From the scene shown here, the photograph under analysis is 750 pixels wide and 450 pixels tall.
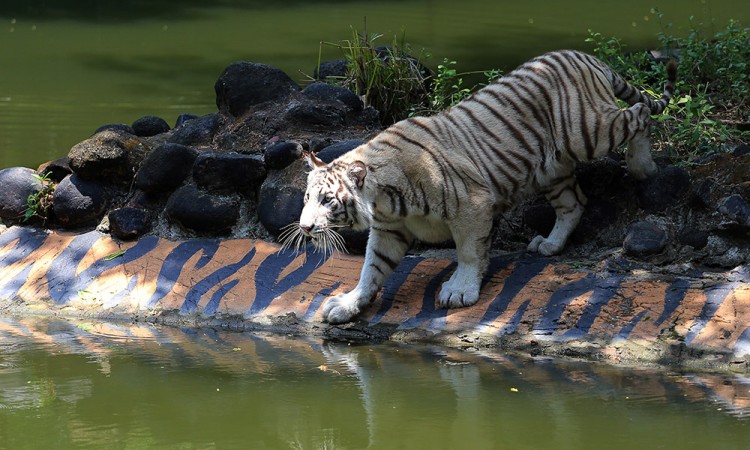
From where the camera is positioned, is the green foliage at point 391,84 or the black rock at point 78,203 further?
the green foliage at point 391,84

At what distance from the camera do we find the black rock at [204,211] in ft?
21.5

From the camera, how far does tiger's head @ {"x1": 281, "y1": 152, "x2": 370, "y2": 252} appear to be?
17.7 feet

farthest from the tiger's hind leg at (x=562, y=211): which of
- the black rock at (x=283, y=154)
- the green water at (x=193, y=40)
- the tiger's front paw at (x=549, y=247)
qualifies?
the green water at (x=193, y=40)

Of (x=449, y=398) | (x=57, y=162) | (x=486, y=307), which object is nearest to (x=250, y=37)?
(x=57, y=162)

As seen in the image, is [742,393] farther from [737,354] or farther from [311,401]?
[311,401]

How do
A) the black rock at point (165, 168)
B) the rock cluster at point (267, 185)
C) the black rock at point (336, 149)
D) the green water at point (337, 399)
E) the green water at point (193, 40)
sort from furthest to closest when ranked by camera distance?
the green water at point (193, 40) < the black rock at point (165, 168) < the black rock at point (336, 149) < the rock cluster at point (267, 185) < the green water at point (337, 399)

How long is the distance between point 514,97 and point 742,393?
2.12 metres

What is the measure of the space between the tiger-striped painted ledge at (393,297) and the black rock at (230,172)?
0.35 m

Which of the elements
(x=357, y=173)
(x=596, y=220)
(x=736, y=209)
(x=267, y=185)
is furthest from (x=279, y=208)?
(x=736, y=209)

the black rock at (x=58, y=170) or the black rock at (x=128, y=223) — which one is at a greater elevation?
the black rock at (x=58, y=170)

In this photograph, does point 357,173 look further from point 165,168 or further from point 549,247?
point 165,168

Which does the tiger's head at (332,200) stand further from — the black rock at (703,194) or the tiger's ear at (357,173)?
the black rock at (703,194)

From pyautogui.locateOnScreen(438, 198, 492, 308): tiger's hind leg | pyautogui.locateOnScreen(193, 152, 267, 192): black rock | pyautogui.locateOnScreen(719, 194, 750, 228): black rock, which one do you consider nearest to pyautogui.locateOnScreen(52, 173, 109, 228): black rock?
pyautogui.locateOnScreen(193, 152, 267, 192): black rock

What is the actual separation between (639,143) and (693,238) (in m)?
0.60
